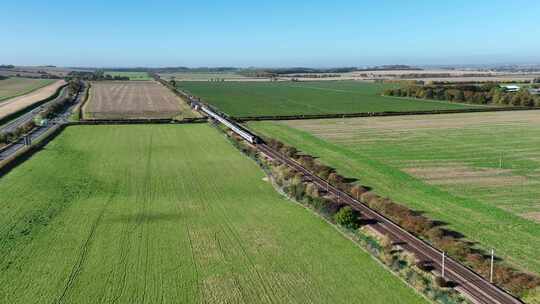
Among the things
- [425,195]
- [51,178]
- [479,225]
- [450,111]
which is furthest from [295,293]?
[450,111]

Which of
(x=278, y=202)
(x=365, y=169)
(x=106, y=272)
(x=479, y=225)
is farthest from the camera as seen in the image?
(x=365, y=169)

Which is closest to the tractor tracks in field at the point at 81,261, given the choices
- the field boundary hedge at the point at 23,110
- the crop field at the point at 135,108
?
the field boundary hedge at the point at 23,110

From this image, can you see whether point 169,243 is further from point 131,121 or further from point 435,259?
point 131,121

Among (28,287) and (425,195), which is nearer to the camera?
(28,287)

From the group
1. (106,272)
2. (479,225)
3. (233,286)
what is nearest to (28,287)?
(106,272)

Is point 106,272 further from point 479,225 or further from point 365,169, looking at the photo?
point 365,169

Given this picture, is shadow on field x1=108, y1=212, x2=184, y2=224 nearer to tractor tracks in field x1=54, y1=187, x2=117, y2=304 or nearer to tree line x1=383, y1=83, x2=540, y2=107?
tractor tracks in field x1=54, y1=187, x2=117, y2=304

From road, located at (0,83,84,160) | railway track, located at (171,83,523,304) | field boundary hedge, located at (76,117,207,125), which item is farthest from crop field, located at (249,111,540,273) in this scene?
road, located at (0,83,84,160)

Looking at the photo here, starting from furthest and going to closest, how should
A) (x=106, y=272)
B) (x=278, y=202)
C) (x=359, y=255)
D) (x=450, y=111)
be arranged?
(x=450, y=111) → (x=278, y=202) → (x=359, y=255) → (x=106, y=272)
